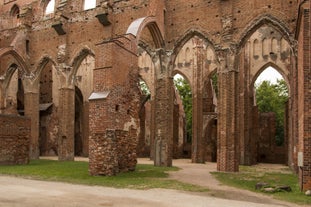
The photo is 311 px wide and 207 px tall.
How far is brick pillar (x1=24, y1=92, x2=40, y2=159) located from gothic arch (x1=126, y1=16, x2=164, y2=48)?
8690mm

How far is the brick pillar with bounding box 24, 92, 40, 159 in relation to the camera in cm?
2144

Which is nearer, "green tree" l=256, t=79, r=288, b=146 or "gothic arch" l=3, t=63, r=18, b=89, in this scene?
"gothic arch" l=3, t=63, r=18, b=89

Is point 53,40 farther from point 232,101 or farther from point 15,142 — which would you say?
point 232,101

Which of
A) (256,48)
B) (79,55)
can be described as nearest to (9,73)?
(79,55)

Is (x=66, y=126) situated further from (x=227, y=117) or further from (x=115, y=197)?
(x=115, y=197)

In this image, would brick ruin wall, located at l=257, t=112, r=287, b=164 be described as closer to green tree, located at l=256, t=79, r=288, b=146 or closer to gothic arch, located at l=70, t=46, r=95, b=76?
green tree, located at l=256, t=79, r=288, b=146

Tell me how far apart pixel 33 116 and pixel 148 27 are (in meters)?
9.18

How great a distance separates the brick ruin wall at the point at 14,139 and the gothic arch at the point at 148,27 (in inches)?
237

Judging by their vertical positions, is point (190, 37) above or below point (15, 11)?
below

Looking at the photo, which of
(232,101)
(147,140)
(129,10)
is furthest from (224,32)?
(147,140)

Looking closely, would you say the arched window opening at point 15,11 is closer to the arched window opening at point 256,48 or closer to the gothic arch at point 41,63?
the gothic arch at point 41,63

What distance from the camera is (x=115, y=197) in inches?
303

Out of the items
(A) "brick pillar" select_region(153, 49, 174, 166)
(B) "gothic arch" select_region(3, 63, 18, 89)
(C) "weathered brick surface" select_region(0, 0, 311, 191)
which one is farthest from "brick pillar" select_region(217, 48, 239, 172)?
(B) "gothic arch" select_region(3, 63, 18, 89)

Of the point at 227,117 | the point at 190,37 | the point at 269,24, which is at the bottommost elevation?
the point at 227,117
